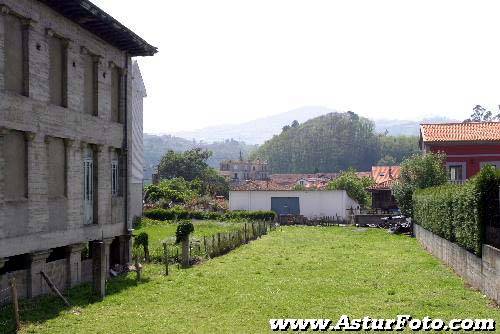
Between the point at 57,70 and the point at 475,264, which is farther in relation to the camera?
the point at 57,70

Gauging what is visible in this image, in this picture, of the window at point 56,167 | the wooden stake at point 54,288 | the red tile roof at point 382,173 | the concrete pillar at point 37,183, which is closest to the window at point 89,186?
the window at point 56,167

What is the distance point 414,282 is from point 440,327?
6580 millimetres

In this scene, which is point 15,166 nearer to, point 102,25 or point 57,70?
point 57,70

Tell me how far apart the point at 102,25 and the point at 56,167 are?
5.04 m

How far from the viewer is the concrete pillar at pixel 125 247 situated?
23078mm

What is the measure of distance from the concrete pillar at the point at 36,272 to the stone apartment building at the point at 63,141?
3 centimetres

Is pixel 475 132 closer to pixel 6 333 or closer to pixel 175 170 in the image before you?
pixel 6 333

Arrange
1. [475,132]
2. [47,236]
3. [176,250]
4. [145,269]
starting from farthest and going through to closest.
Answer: [475,132]
[176,250]
[145,269]
[47,236]

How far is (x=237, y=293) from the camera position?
1742cm

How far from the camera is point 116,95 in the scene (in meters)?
22.9

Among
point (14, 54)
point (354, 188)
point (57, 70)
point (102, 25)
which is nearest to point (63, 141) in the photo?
point (57, 70)

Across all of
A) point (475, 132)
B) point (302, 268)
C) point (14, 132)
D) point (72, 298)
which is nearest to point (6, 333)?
point (72, 298)

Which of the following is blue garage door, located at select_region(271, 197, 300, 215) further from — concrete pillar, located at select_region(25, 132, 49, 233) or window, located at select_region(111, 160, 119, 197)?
concrete pillar, located at select_region(25, 132, 49, 233)

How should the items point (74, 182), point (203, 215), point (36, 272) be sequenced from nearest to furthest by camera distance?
point (36, 272) → point (74, 182) → point (203, 215)
